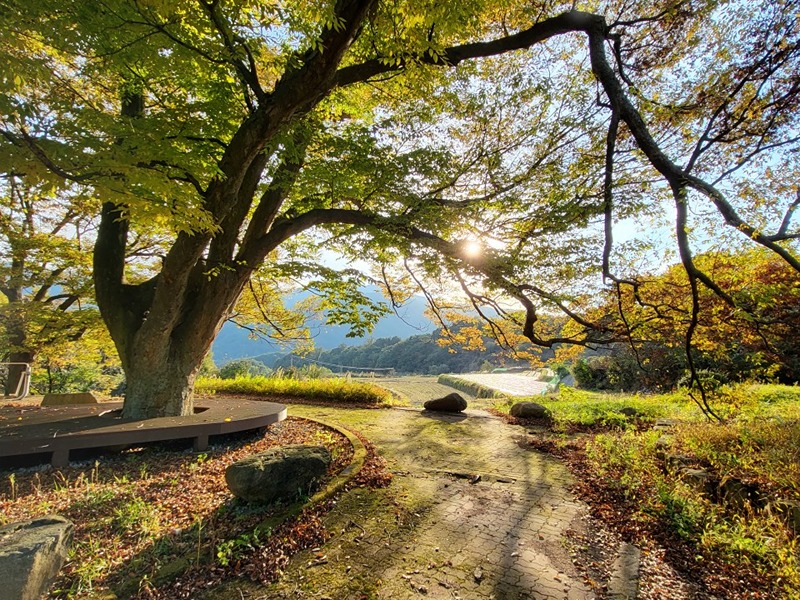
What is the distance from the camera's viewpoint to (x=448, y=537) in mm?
3379

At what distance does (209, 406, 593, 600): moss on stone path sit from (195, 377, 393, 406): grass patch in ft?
19.1

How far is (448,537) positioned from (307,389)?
973 cm

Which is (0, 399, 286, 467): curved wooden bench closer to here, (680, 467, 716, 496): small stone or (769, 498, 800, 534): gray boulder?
(680, 467, 716, 496): small stone

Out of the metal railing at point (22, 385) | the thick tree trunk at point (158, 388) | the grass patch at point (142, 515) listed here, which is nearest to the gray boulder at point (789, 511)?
the grass patch at point (142, 515)

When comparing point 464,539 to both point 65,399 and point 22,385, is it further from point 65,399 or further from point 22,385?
point 22,385

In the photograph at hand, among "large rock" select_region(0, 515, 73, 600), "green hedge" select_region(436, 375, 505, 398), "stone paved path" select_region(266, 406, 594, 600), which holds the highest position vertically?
"large rock" select_region(0, 515, 73, 600)

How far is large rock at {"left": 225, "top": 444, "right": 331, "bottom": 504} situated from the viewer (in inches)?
146

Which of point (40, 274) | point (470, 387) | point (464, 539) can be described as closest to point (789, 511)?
point (464, 539)

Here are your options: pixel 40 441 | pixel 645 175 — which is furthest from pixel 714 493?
pixel 40 441

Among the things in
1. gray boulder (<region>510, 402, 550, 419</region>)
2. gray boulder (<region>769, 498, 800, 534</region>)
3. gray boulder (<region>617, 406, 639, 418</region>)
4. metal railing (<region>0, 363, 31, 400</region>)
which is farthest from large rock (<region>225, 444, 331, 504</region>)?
metal railing (<region>0, 363, 31, 400</region>)

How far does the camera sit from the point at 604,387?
59.7 ft

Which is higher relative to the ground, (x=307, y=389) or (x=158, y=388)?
(x=158, y=388)

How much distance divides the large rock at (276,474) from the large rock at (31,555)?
134cm

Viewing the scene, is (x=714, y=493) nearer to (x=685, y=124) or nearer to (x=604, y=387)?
(x=685, y=124)
